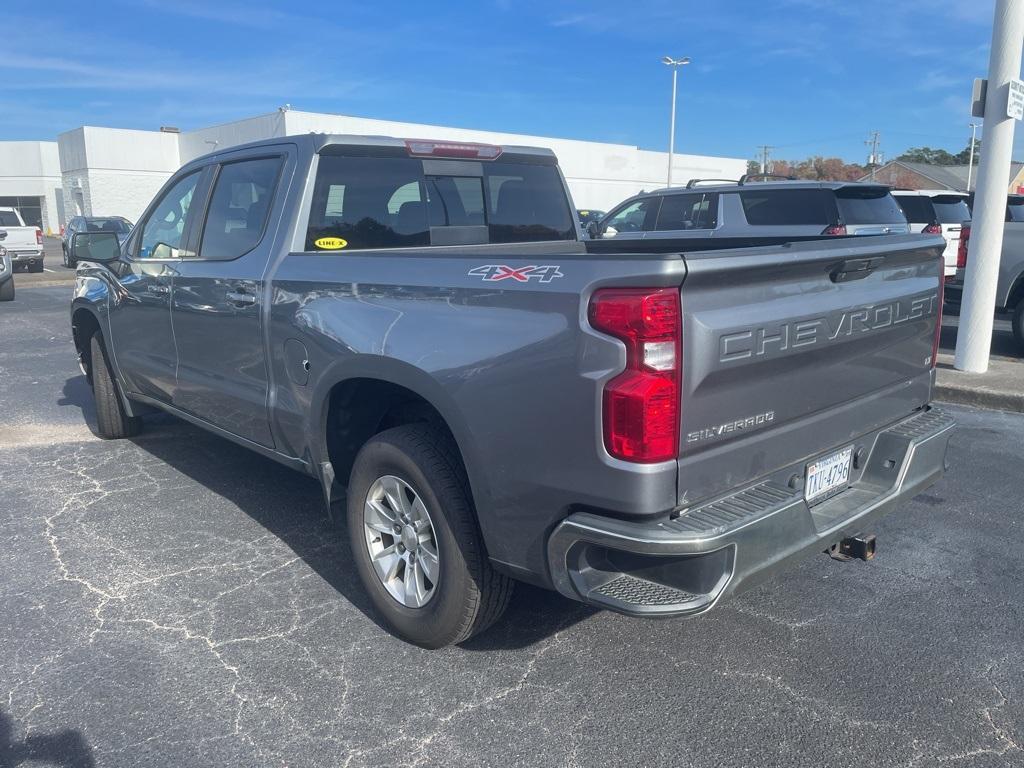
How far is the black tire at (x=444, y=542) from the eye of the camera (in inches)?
116

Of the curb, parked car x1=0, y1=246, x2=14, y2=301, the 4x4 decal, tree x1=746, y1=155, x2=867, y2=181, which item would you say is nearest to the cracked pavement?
the 4x4 decal

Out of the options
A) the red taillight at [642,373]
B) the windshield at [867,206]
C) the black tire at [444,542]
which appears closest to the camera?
the red taillight at [642,373]

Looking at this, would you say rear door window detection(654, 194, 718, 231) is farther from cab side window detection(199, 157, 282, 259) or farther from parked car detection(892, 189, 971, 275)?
cab side window detection(199, 157, 282, 259)

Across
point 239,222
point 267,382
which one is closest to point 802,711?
point 267,382

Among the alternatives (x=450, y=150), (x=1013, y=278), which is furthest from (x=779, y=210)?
(x=450, y=150)

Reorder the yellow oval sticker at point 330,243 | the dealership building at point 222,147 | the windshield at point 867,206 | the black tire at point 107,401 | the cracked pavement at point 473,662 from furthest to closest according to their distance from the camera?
A: the dealership building at point 222,147
the windshield at point 867,206
the black tire at point 107,401
the yellow oval sticker at point 330,243
the cracked pavement at point 473,662

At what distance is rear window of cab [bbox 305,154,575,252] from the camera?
154 inches

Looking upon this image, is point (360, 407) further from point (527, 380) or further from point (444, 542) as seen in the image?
point (527, 380)

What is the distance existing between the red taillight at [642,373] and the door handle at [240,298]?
2.07 m

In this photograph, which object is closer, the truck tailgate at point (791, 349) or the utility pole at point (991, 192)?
the truck tailgate at point (791, 349)

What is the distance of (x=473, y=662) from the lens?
3.20 m

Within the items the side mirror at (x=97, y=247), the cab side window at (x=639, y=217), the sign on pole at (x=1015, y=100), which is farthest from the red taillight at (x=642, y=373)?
the cab side window at (x=639, y=217)

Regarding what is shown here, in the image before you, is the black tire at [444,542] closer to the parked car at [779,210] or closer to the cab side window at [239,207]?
the cab side window at [239,207]

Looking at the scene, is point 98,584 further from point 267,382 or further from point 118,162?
point 118,162
